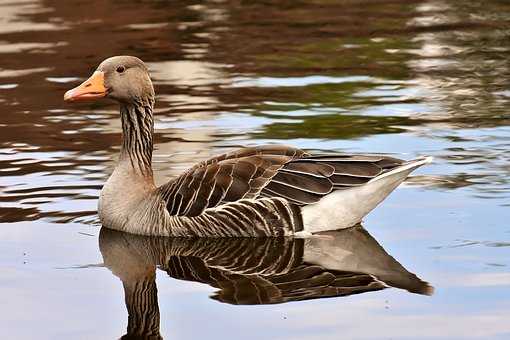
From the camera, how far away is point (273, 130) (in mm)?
15289

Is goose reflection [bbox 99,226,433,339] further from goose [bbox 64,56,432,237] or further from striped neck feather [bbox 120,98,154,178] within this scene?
striped neck feather [bbox 120,98,154,178]

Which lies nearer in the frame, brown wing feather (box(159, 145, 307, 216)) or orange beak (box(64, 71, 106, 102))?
brown wing feather (box(159, 145, 307, 216))

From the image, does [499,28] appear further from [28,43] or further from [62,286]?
[62,286]

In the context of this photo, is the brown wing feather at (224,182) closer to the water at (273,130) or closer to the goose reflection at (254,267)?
the goose reflection at (254,267)

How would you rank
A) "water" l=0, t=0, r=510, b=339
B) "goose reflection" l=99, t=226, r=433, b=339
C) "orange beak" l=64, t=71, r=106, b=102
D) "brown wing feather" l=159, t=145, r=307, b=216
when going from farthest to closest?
"orange beak" l=64, t=71, r=106, b=102 < "brown wing feather" l=159, t=145, r=307, b=216 < "goose reflection" l=99, t=226, r=433, b=339 < "water" l=0, t=0, r=510, b=339

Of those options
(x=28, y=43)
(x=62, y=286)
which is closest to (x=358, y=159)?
(x=62, y=286)

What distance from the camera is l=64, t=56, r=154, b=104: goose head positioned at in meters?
12.1

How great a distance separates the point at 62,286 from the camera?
33.9ft

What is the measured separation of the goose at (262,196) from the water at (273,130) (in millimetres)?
398

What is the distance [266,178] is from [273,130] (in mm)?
3644

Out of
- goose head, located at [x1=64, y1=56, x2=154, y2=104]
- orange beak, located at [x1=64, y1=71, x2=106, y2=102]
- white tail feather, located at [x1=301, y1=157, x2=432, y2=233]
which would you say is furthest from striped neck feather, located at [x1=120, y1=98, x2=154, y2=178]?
white tail feather, located at [x1=301, y1=157, x2=432, y2=233]

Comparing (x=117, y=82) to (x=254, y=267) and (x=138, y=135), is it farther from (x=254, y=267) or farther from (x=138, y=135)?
(x=254, y=267)

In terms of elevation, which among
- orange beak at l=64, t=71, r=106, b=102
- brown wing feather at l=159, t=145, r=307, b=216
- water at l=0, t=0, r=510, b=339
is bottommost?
water at l=0, t=0, r=510, b=339

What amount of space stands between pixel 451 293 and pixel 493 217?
209 cm
